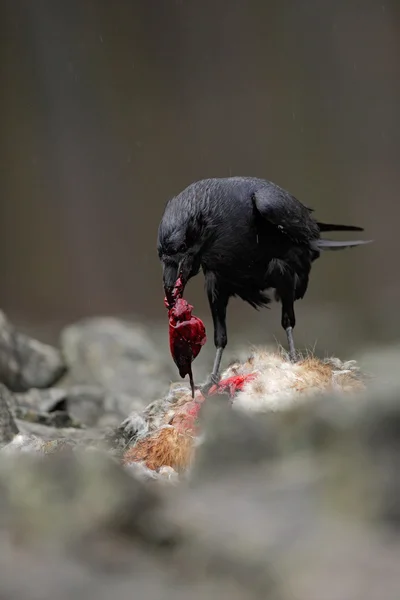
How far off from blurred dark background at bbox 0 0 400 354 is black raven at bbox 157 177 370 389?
2.14 m

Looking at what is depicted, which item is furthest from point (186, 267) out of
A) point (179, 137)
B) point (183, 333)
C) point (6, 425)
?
point (179, 137)

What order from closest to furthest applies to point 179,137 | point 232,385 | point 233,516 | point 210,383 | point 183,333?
point 233,516 → point 183,333 → point 232,385 → point 210,383 → point 179,137

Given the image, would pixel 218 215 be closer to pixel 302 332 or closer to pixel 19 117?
pixel 302 332

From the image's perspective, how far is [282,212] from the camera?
2.79 m

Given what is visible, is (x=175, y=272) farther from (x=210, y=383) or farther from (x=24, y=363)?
(x=24, y=363)

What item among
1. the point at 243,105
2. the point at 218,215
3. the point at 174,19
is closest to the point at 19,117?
the point at 174,19

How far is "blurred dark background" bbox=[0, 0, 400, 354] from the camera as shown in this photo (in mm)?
5340

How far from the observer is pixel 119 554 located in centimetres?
89

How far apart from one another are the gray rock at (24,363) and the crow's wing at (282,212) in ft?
7.98

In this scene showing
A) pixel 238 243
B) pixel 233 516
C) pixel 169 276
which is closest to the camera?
pixel 233 516

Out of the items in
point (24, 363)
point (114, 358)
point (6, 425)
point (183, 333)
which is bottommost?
point (114, 358)

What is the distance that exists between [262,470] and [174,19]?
5.02m

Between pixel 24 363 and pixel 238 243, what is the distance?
8.64 feet

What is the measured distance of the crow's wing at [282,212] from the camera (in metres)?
2.76
